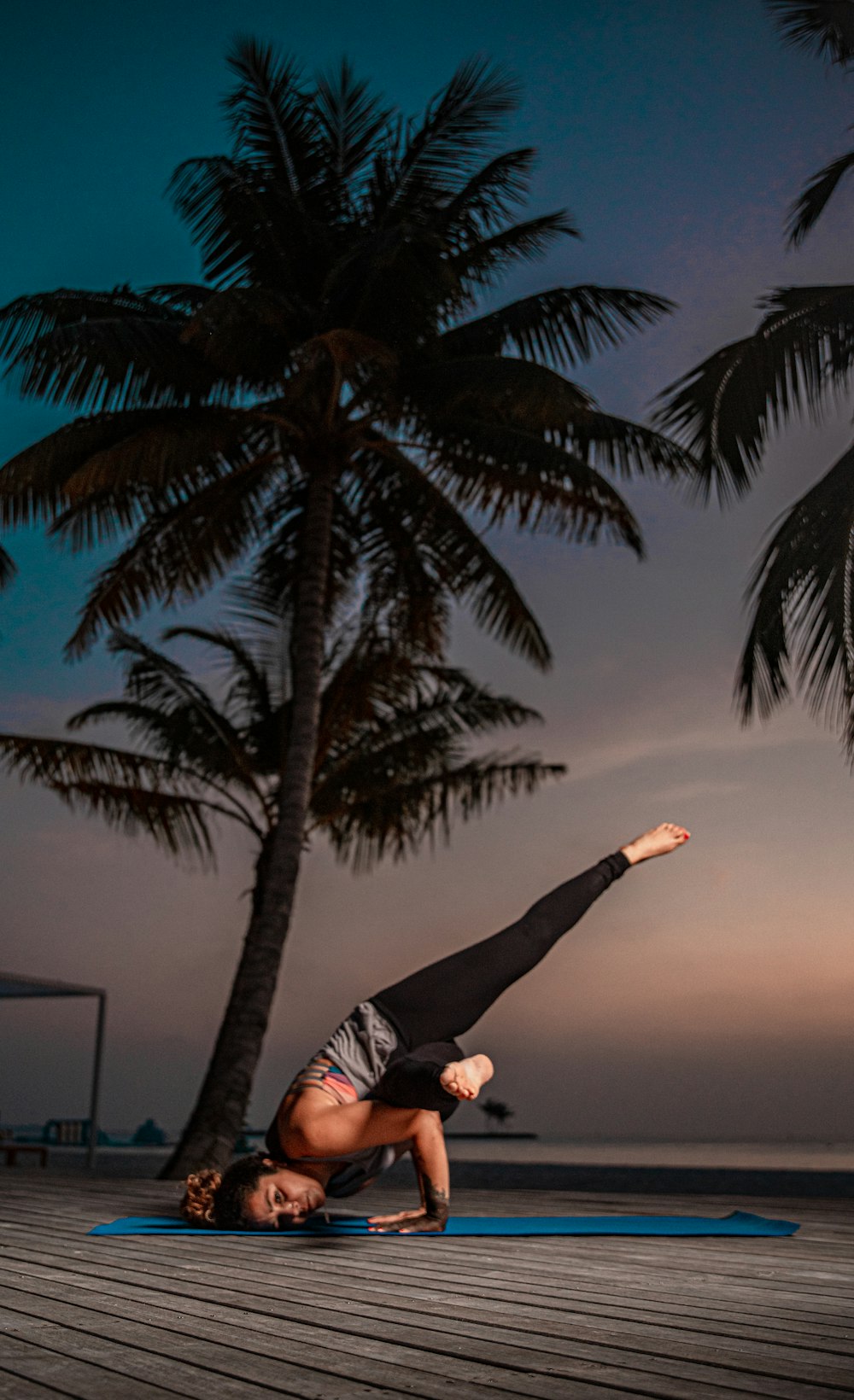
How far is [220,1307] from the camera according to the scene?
114 inches

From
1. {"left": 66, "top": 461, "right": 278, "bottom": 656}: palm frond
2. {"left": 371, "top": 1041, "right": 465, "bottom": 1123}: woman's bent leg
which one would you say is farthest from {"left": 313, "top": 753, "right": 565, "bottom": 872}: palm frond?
{"left": 371, "top": 1041, "right": 465, "bottom": 1123}: woman's bent leg

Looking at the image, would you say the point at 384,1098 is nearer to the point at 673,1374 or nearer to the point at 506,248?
the point at 673,1374

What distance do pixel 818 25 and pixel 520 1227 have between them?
8.88 m

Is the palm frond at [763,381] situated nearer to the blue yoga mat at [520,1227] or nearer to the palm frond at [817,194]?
the palm frond at [817,194]

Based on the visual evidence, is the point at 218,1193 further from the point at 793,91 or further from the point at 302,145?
the point at 793,91

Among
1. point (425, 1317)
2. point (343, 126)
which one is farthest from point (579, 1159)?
point (425, 1317)

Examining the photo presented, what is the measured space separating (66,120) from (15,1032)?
10.8 metres

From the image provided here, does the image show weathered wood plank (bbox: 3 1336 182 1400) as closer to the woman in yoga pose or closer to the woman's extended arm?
the woman in yoga pose

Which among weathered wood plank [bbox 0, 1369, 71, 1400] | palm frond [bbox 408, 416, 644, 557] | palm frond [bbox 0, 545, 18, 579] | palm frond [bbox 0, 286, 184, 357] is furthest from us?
palm frond [bbox 0, 545, 18, 579]

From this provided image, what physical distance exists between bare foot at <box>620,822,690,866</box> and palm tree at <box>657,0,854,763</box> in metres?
2.84

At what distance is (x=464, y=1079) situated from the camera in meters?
3.71

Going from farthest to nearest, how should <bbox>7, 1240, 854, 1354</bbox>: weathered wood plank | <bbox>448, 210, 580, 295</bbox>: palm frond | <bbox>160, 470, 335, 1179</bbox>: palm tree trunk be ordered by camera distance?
<bbox>448, 210, 580, 295</bbox>: palm frond < <bbox>160, 470, 335, 1179</bbox>: palm tree trunk < <bbox>7, 1240, 854, 1354</bbox>: weathered wood plank

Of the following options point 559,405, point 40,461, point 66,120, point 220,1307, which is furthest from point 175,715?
point 220,1307

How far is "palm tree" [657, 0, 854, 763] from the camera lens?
7.95 metres
